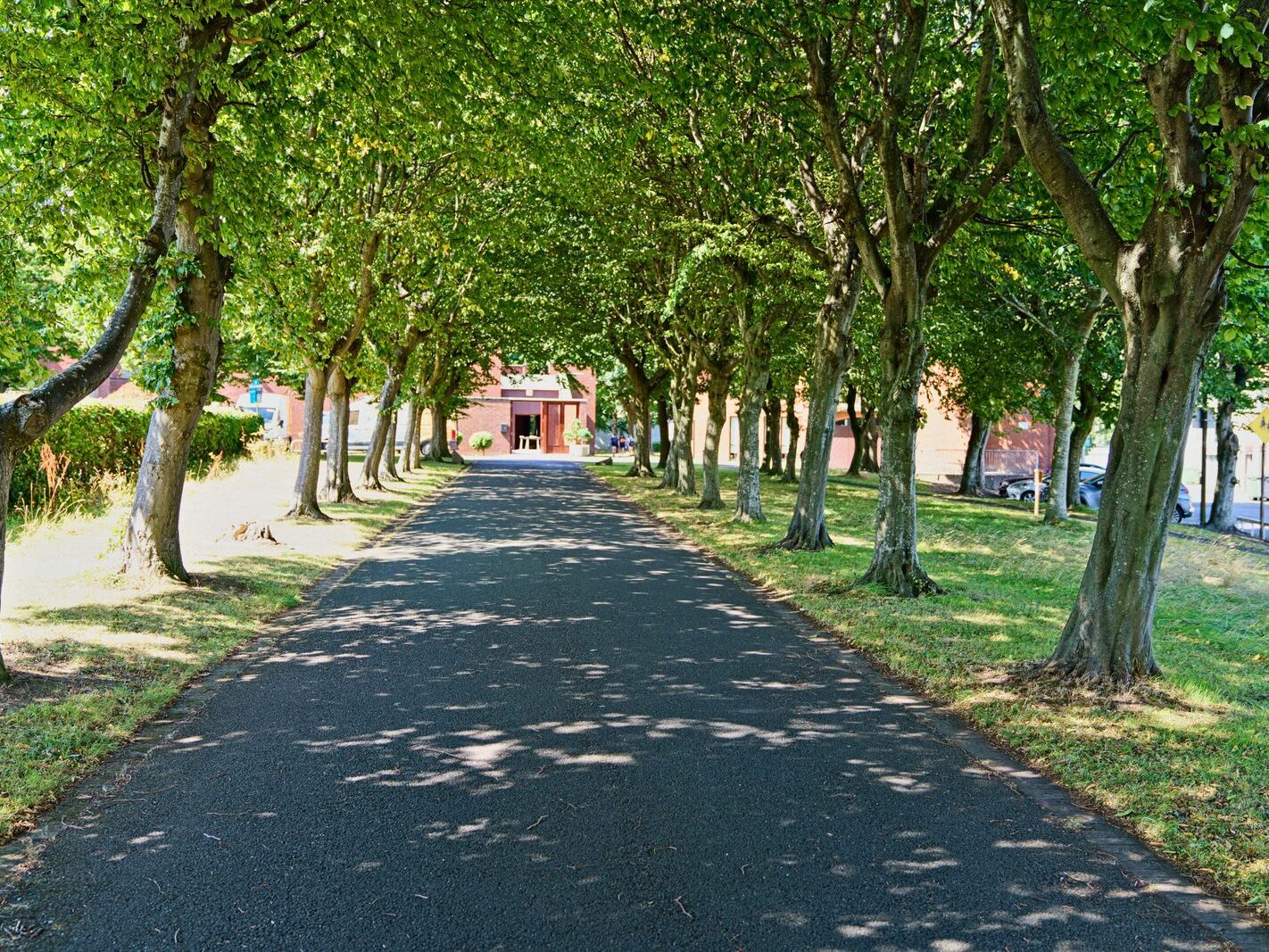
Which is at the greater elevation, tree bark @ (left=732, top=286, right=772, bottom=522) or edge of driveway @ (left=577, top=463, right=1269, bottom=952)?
tree bark @ (left=732, top=286, right=772, bottom=522)

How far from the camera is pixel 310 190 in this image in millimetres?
16922

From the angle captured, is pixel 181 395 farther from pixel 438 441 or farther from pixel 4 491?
pixel 438 441

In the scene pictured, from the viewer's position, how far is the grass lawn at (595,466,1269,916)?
4.82m

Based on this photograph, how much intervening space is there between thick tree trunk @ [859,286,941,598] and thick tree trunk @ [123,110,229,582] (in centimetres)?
753

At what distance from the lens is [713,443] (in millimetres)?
23734

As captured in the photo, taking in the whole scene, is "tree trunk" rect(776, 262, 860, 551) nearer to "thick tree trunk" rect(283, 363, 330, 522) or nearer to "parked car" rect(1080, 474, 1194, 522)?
"thick tree trunk" rect(283, 363, 330, 522)

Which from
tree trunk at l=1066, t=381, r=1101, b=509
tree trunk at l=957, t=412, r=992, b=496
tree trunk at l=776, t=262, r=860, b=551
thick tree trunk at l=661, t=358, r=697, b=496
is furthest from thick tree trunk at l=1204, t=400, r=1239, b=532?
tree trunk at l=776, t=262, r=860, b=551

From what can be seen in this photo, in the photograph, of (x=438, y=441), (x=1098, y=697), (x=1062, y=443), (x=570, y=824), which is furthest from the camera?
(x=438, y=441)

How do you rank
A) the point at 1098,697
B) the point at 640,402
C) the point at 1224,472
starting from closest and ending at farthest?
1. the point at 1098,697
2. the point at 1224,472
3. the point at 640,402

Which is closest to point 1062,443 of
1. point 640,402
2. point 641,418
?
point 640,402

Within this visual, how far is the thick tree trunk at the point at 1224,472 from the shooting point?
86.8ft

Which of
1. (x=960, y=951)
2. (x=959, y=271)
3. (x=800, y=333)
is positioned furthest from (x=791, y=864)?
(x=800, y=333)

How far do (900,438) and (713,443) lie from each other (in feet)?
40.5

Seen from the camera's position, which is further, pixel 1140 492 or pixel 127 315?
pixel 127 315
